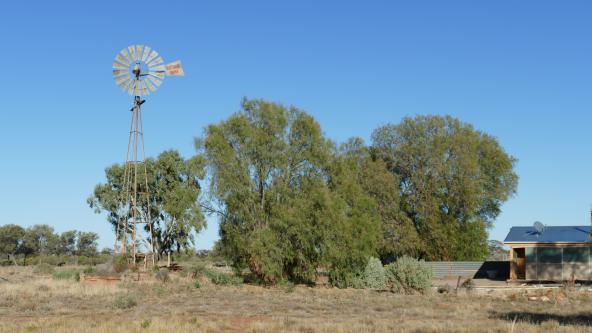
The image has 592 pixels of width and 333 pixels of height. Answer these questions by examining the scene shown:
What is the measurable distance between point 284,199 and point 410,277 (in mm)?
9380

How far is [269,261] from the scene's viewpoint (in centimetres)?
4044

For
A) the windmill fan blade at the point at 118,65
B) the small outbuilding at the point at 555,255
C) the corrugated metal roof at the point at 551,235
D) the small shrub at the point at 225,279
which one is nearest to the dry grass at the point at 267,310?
the small shrub at the point at 225,279

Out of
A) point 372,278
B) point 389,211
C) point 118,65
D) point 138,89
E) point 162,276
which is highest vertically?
point 118,65

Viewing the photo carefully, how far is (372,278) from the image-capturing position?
1638 inches

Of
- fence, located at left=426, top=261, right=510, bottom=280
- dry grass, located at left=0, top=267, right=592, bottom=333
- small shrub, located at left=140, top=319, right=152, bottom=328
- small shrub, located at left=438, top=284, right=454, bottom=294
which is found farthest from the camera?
fence, located at left=426, top=261, right=510, bottom=280

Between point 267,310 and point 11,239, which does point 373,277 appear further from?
point 11,239

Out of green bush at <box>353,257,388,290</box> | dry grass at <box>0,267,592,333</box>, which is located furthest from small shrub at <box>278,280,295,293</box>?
green bush at <box>353,257,388,290</box>

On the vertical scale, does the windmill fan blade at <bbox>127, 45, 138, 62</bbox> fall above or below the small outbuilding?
above

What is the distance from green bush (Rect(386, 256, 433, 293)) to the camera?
3709cm

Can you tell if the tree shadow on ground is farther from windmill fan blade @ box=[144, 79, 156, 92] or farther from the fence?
windmill fan blade @ box=[144, 79, 156, 92]

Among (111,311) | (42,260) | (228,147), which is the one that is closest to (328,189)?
(228,147)

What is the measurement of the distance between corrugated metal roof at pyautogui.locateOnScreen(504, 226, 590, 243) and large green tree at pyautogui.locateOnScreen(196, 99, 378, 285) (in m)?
10.6

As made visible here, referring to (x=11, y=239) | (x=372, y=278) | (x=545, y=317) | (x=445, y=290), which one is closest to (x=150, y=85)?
(x=372, y=278)

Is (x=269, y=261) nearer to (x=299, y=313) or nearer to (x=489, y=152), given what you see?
(x=299, y=313)
